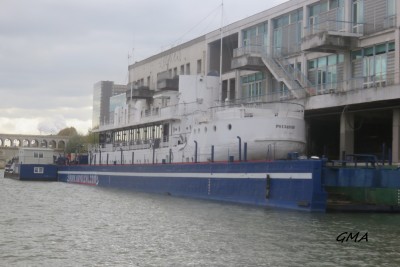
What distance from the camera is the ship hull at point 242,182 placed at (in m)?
26.7

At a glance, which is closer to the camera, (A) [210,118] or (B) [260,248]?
(B) [260,248]

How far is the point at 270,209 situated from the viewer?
91.9ft

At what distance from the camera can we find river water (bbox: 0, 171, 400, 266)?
15.2m

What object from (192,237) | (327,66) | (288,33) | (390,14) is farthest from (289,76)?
(192,237)

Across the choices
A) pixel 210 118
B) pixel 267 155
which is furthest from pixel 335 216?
pixel 210 118

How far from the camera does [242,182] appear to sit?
102ft

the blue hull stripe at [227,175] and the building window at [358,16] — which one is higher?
the building window at [358,16]

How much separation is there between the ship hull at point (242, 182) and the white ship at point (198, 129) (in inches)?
36.5

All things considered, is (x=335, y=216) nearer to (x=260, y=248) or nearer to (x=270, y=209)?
(x=270, y=209)

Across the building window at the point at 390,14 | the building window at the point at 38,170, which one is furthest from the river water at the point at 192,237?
the building window at the point at 38,170

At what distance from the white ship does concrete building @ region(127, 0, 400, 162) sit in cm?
238

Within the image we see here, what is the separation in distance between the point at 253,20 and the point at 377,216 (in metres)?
25.0

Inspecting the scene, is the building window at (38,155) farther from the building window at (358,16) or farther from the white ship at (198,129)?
the building window at (358,16)

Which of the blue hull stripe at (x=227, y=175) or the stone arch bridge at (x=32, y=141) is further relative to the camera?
the stone arch bridge at (x=32, y=141)
